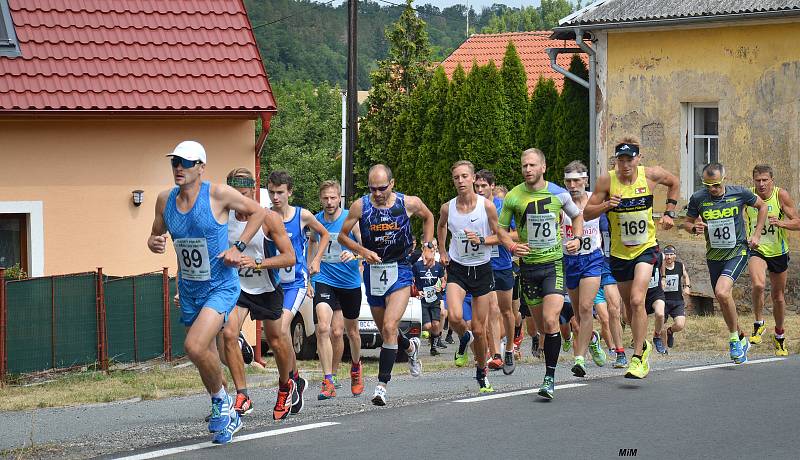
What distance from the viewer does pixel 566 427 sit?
31.8 ft

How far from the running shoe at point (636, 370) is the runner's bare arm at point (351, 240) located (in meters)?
2.51

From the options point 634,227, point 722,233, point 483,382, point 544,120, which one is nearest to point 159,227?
point 483,382

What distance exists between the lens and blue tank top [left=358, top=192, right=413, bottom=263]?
1178 cm

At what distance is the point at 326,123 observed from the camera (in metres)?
102

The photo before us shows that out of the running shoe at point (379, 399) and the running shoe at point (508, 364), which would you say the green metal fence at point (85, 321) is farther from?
the running shoe at point (379, 399)

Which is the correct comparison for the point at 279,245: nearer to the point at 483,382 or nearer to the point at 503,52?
the point at 483,382

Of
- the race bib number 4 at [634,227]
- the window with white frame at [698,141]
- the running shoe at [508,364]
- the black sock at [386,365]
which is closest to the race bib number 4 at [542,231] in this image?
the race bib number 4 at [634,227]

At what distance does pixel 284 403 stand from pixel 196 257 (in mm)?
1767

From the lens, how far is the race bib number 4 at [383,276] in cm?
1178

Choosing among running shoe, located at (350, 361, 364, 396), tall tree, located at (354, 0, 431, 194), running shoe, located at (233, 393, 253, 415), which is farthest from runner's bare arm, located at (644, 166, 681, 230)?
tall tree, located at (354, 0, 431, 194)

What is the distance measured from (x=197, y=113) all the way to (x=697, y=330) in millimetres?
8140

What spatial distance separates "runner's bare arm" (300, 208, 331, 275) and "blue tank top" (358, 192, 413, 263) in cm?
50

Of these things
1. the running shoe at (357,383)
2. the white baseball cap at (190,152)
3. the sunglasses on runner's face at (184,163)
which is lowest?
the running shoe at (357,383)

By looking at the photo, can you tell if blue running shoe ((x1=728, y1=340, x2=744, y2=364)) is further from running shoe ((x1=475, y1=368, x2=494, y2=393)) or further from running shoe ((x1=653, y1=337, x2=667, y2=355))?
running shoe ((x1=475, y1=368, x2=494, y2=393))
